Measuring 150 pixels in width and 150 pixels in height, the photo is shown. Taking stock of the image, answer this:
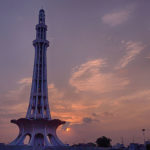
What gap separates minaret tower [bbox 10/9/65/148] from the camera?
162 ft

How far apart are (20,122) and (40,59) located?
15.9 m

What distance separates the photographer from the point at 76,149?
36062mm

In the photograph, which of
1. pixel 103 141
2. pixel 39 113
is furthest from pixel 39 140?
pixel 103 141

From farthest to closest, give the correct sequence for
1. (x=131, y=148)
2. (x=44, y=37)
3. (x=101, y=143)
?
(x=101, y=143) < (x=44, y=37) < (x=131, y=148)

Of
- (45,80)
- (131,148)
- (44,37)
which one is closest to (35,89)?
(45,80)

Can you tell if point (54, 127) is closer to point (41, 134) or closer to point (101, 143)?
point (41, 134)

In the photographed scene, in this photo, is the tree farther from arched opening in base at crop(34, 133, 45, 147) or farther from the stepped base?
arched opening in base at crop(34, 133, 45, 147)

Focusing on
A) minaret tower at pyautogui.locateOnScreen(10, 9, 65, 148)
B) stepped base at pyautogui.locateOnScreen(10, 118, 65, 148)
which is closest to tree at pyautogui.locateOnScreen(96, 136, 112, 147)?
minaret tower at pyautogui.locateOnScreen(10, 9, 65, 148)

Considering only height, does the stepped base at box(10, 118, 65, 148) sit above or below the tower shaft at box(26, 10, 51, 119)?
below

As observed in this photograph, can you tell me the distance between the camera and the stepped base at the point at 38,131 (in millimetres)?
48906

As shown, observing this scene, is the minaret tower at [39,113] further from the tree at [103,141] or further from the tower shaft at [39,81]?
the tree at [103,141]

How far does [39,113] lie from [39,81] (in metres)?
7.57

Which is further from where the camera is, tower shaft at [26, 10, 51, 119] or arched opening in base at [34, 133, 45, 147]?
tower shaft at [26, 10, 51, 119]

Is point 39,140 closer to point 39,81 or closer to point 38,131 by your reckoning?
point 38,131
